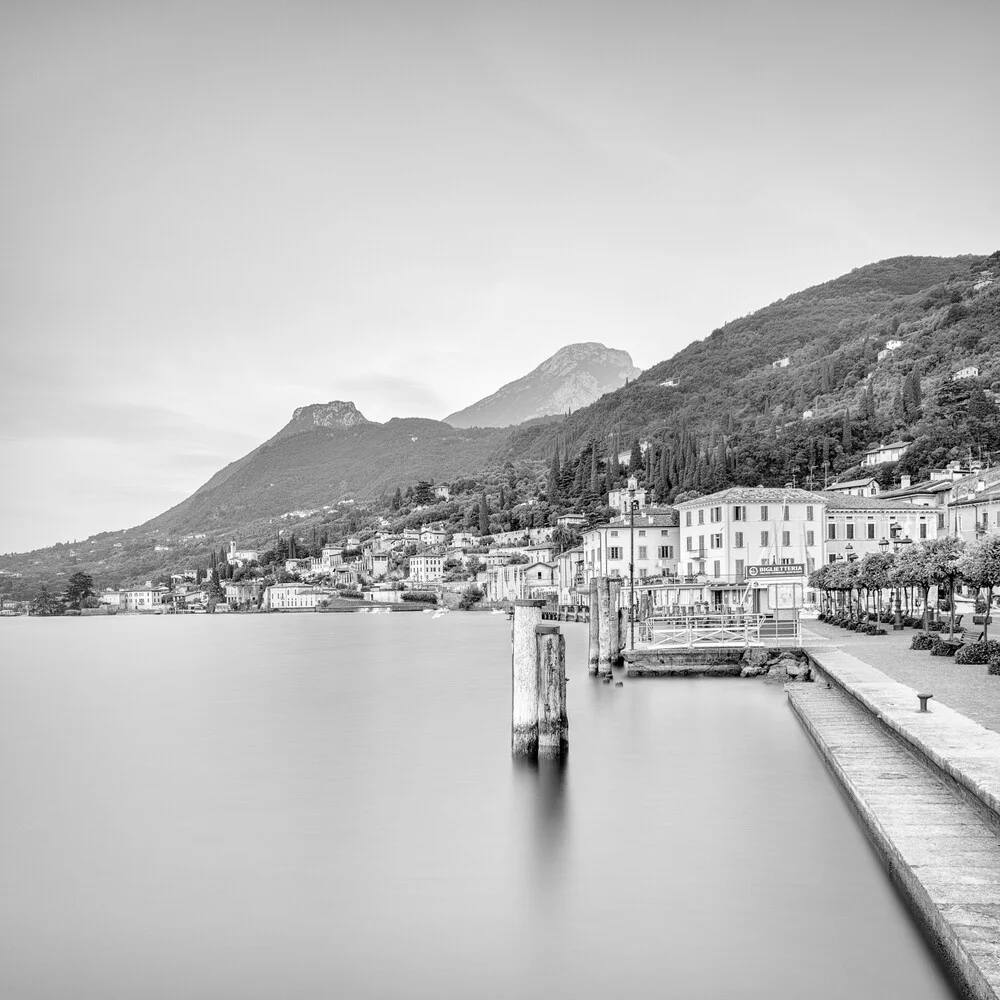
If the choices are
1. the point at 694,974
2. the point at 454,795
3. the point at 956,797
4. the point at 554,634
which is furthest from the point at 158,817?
the point at 956,797

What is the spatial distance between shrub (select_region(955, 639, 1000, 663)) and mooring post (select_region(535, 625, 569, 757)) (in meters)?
13.9

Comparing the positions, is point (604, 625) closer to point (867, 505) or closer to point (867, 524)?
point (867, 524)

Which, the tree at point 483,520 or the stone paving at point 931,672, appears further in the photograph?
the tree at point 483,520

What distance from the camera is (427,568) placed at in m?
190

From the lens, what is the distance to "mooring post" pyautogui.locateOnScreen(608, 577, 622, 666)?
40.2m

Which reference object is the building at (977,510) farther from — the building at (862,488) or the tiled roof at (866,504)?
the building at (862,488)

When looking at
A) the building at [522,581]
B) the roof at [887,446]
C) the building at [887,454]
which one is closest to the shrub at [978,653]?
the building at [522,581]

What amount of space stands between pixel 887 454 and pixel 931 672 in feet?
325

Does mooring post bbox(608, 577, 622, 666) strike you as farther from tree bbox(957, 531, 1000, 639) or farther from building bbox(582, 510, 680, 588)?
building bbox(582, 510, 680, 588)

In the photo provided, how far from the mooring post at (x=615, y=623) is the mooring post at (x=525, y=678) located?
18.7 metres

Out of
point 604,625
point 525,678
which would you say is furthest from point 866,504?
point 525,678

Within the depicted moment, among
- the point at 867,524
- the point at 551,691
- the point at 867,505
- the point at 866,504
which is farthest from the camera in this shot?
the point at 866,504

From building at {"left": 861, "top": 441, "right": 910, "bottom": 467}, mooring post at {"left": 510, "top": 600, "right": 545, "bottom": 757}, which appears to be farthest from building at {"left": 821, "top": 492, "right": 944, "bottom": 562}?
mooring post at {"left": 510, "top": 600, "right": 545, "bottom": 757}

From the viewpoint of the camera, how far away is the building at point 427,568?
188 m
